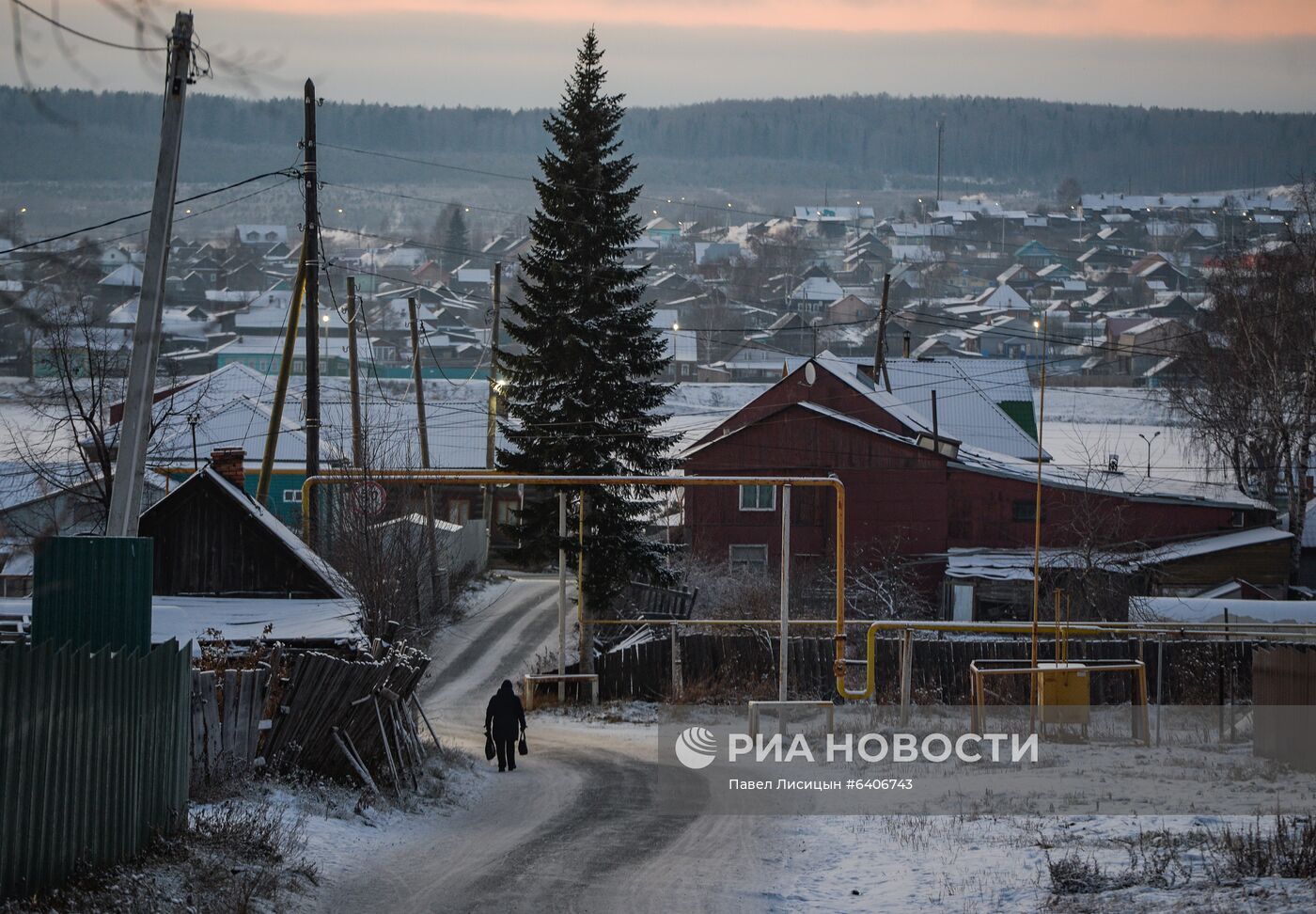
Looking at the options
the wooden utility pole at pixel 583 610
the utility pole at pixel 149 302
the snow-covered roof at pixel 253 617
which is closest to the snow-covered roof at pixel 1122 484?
the wooden utility pole at pixel 583 610

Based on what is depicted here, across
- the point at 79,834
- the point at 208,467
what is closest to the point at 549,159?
the point at 208,467

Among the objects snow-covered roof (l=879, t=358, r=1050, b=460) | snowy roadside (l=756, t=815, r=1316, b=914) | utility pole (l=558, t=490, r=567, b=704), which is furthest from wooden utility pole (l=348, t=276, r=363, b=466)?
snow-covered roof (l=879, t=358, r=1050, b=460)

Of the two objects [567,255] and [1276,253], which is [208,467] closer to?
[567,255]

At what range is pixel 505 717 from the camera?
20.5 m

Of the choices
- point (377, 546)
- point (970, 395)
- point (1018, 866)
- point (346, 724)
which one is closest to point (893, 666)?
point (377, 546)

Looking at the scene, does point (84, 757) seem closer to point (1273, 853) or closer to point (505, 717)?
point (1273, 853)

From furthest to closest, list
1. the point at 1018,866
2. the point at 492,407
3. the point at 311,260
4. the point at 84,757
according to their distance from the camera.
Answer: the point at 492,407 → the point at 311,260 → the point at 1018,866 → the point at 84,757

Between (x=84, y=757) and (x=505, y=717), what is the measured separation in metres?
11.4

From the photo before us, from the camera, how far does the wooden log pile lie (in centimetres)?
1473

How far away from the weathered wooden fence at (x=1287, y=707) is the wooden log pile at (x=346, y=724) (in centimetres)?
1088

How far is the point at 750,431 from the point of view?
45.6 m

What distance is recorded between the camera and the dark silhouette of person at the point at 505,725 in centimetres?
2042

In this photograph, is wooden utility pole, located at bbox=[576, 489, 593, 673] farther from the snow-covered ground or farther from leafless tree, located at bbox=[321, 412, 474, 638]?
the snow-covered ground

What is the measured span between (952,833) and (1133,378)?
9712 cm
